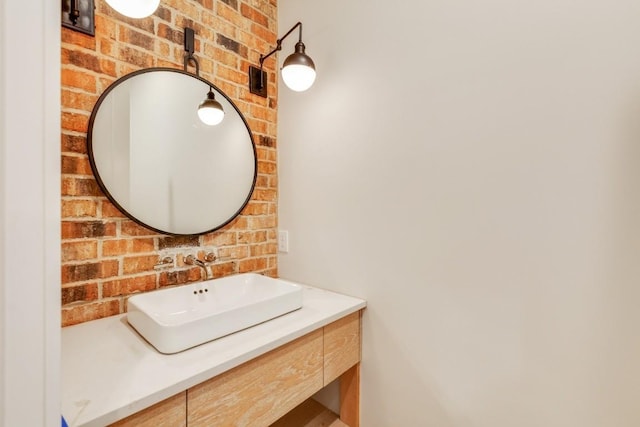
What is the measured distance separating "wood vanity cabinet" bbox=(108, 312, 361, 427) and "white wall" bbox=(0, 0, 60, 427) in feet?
1.19

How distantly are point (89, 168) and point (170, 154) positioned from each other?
308mm

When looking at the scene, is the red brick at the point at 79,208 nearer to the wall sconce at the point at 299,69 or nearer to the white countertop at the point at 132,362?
the white countertop at the point at 132,362

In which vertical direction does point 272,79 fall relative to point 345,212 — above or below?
above

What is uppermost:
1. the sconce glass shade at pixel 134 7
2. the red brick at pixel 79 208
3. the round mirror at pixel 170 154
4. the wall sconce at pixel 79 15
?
the wall sconce at pixel 79 15

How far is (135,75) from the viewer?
121cm

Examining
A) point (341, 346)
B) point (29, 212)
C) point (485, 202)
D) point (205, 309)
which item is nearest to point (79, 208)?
point (205, 309)

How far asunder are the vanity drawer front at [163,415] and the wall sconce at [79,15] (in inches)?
50.9

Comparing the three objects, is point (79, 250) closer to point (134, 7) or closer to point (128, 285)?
point (128, 285)

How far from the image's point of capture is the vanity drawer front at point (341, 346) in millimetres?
1211

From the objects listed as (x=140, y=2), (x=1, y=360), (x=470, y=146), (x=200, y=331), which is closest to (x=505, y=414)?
(x=470, y=146)

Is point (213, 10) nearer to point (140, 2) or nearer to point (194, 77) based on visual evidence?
point (194, 77)

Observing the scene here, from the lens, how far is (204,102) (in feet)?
4.63

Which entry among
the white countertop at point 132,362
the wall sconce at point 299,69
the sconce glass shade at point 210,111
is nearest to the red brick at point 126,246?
the white countertop at point 132,362

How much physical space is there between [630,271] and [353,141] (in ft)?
3.35
